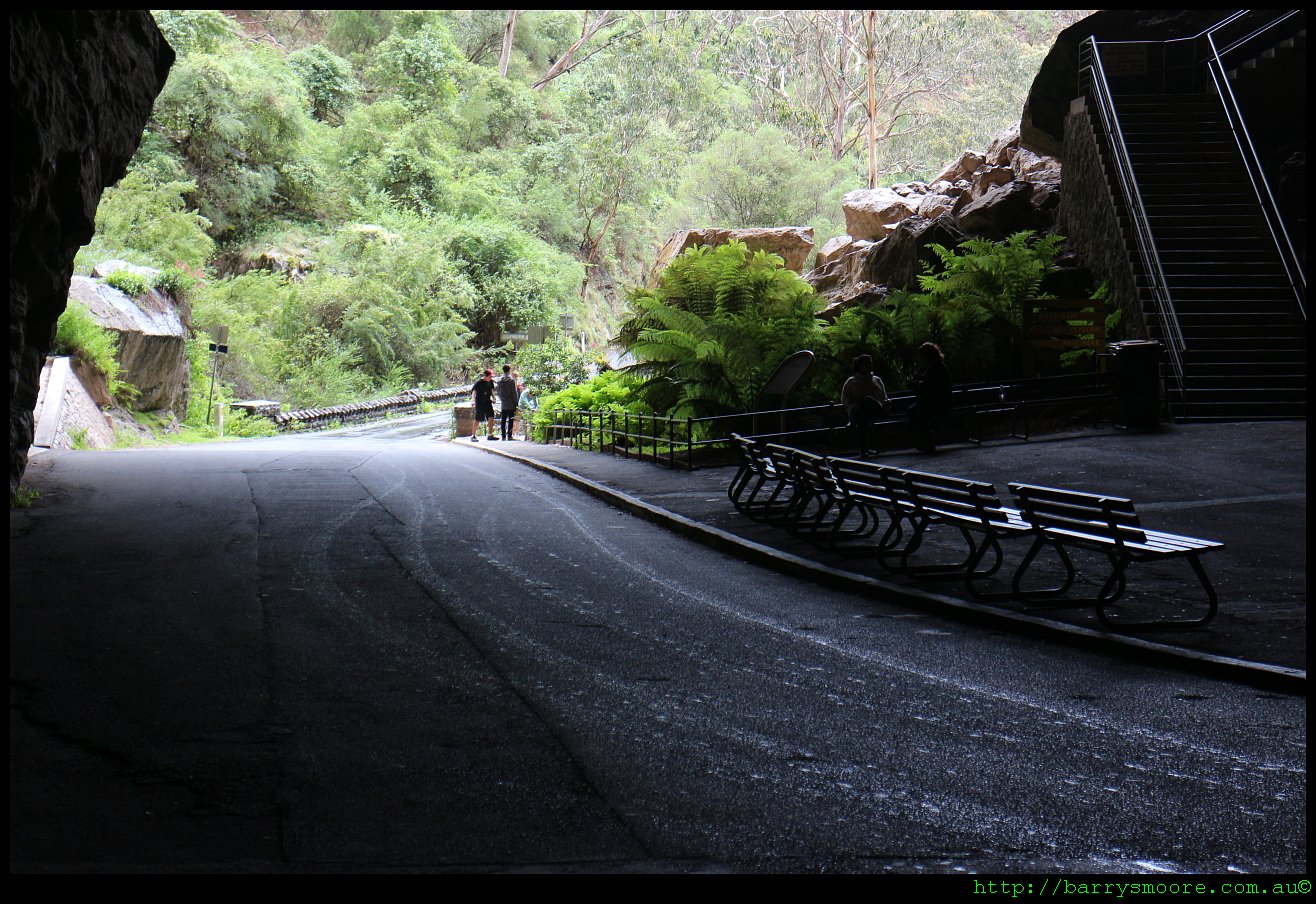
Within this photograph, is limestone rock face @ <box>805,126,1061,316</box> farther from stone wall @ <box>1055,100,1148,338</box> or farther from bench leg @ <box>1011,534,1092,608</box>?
bench leg @ <box>1011,534,1092,608</box>

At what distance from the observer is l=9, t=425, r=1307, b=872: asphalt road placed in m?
4.12

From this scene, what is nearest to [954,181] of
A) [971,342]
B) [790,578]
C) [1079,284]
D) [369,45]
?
[1079,284]

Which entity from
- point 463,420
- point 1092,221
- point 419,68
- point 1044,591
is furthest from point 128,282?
point 419,68

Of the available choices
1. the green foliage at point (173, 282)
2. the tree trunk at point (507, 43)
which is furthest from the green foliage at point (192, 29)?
the green foliage at point (173, 282)

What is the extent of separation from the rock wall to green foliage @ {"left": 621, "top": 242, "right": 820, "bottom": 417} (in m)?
8.07

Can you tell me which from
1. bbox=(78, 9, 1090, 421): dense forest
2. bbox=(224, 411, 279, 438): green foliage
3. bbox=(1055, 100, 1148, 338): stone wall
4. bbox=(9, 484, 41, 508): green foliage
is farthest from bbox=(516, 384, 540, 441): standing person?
bbox=(9, 484, 41, 508): green foliage

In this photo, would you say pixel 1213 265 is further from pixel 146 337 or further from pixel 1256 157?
pixel 146 337

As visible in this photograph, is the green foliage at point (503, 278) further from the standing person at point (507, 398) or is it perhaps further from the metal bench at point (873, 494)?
the metal bench at point (873, 494)

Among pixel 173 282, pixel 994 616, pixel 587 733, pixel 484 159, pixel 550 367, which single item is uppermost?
pixel 484 159

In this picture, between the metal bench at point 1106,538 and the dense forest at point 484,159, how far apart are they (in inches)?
1221

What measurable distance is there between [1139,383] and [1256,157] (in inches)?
267

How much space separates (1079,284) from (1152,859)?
19182 mm

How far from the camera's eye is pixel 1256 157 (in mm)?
20891

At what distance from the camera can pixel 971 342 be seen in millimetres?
19531
